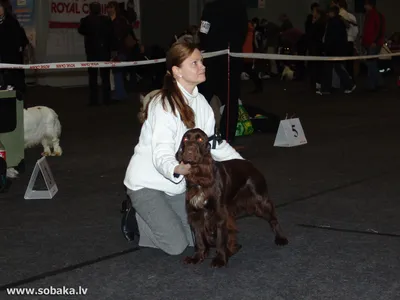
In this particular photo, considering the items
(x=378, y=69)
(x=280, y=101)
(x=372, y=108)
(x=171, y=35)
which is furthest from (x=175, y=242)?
(x=171, y=35)

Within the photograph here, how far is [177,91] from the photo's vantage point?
4312 millimetres

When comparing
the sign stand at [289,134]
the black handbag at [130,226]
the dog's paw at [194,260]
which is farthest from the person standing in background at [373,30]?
the dog's paw at [194,260]

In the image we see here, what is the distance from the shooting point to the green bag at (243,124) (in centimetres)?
921

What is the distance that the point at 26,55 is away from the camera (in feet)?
50.6

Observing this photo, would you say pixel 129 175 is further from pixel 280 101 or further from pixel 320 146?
pixel 280 101

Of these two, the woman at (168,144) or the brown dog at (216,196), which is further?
the woman at (168,144)

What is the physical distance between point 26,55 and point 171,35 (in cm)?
542

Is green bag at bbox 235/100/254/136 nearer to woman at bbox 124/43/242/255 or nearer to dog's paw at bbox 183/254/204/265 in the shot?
woman at bbox 124/43/242/255

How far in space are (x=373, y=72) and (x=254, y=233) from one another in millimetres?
12066

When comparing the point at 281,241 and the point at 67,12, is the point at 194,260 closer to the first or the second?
the point at 281,241

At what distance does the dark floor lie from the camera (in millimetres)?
3826

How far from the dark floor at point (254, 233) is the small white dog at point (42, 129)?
0.20 metres

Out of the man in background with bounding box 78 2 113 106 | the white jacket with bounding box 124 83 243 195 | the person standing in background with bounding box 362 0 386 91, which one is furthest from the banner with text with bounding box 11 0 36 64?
the white jacket with bounding box 124 83 243 195

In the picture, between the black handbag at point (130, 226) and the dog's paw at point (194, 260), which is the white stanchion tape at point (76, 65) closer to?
the black handbag at point (130, 226)
